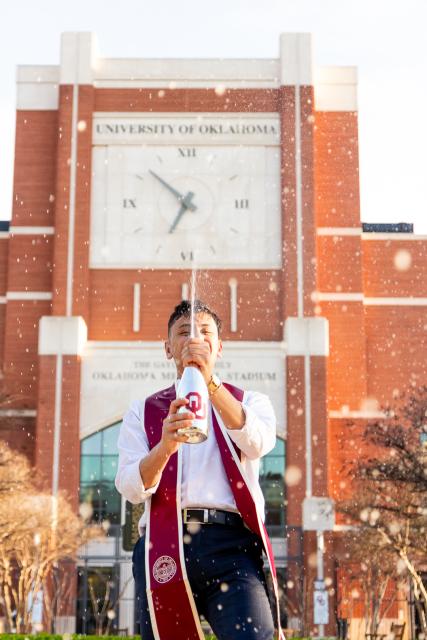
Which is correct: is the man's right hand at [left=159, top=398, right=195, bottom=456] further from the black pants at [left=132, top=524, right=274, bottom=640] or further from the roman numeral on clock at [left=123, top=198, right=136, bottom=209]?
the roman numeral on clock at [left=123, top=198, right=136, bottom=209]

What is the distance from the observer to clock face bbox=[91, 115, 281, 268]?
1371 inches

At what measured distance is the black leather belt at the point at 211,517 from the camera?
389 centimetres

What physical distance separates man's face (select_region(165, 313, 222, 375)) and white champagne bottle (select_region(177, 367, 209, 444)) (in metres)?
0.26

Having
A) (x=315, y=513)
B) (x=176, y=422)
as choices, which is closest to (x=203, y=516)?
(x=176, y=422)

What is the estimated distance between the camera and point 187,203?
3484cm

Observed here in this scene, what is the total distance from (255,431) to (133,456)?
484mm

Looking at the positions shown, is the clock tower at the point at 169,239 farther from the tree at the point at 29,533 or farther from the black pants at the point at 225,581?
the black pants at the point at 225,581

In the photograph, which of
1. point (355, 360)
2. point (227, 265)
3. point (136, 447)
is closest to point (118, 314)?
point (227, 265)

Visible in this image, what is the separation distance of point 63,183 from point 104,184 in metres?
1.34

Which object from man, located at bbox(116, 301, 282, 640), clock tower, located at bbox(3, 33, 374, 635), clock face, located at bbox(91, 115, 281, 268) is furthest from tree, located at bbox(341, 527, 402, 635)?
man, located at bbox(116, 301, 282, 640)

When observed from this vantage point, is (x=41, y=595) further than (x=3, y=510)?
Yes

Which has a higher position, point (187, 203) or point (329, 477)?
point (187, 203)

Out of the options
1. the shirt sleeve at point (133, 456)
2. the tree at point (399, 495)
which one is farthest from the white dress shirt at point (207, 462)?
the tree at point (399, 495)

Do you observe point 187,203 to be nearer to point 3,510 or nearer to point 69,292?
point 69,292
